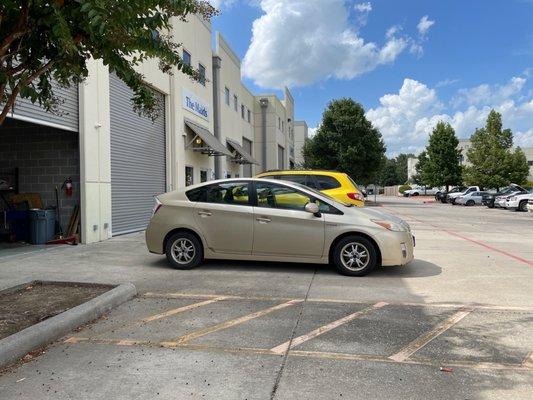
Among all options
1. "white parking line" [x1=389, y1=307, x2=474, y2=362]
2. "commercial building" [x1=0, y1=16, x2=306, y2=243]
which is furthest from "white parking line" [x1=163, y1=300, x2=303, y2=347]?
"commercial building" [x1=0, y1=16, x2=306, y2=243]

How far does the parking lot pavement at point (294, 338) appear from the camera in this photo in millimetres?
3789

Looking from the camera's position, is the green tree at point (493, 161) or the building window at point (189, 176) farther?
the green tree at point (493, 161)

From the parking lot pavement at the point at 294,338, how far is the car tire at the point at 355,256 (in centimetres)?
21

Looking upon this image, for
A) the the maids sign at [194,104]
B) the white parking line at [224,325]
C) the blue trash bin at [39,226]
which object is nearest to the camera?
the white parking line at [224,325]

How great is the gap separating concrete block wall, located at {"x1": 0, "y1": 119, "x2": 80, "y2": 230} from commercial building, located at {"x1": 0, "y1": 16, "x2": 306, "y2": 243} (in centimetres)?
3

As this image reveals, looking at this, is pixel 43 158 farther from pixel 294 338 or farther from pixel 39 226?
pixel 294 338

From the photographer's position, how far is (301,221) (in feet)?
26.4

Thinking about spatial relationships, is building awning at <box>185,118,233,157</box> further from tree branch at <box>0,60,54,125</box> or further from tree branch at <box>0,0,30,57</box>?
tree branch at <box>0,0,30,57</box>

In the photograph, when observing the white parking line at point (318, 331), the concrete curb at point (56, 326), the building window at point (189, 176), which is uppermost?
the building window at point (189, 176)

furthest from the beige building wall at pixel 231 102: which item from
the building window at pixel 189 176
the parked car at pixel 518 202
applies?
the parked car at pixel 518 202

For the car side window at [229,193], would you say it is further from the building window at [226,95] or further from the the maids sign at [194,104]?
the building window at [226,95]

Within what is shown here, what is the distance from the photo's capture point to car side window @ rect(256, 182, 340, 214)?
322 inches

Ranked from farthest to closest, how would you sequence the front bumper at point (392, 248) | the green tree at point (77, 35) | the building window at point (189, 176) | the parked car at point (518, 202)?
Answer: the parked car at point (518, 202), the building window at point (189, 176), the front bumper at point (392, 248), the green tree at point (77, 35)

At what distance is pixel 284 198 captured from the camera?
326 inches
